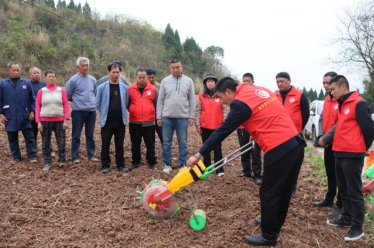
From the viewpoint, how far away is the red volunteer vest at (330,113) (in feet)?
12.8

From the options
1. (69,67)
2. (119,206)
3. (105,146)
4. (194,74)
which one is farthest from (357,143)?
(194,74)

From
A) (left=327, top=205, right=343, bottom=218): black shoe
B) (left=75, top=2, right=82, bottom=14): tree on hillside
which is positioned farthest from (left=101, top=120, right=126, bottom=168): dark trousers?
(left=75, top=2, right=82, bottom=14): tree on hillside

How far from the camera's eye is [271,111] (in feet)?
9.21

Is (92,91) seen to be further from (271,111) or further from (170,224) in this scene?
(271,111)

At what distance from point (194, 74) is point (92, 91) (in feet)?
67.4

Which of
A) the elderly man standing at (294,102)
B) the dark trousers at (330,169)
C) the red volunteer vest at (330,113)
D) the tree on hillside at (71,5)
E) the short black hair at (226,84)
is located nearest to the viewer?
the short black hair at (226,84)

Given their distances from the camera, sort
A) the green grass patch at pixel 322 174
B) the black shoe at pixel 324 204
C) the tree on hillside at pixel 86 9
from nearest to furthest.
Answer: the green grass patch at pixel 322 174 < the black shoe at pixel 324 204 < the tree on hillside at pixel 86 9

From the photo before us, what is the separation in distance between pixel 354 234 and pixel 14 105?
5879 mm

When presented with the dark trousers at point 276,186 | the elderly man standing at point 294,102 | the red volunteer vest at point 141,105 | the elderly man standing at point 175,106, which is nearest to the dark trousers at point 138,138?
the red volunteer vest at point 141,105

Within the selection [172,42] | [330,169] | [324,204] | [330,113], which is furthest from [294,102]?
[172,42]

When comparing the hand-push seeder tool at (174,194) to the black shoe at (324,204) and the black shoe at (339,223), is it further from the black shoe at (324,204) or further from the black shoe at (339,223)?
the black shoe at (324,204)

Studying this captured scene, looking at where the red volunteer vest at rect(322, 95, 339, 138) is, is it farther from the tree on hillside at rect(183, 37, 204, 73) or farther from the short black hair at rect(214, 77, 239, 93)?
the tree on hillside at rect(183, 37, 204, 73)

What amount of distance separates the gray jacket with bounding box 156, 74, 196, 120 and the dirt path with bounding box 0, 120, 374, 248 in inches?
44.1

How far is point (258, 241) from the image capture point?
3.09 meters
